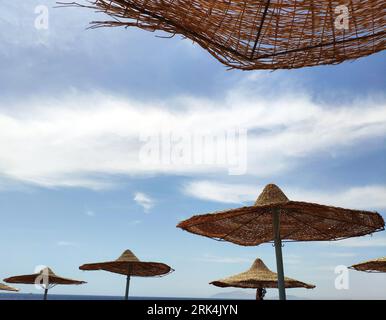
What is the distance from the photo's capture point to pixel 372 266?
434 inches

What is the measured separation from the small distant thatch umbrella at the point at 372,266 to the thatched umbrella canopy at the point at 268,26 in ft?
34.1

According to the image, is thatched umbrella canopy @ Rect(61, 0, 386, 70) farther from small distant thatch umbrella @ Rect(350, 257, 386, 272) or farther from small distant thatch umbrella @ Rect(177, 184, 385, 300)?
small distant thatch umbrella @ Rect(350, 257, 386, 272)

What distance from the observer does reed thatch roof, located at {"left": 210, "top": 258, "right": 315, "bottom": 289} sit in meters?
11.4

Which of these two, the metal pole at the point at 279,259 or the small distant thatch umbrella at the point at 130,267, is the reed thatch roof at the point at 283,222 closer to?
the metal pole at the point at 279,259

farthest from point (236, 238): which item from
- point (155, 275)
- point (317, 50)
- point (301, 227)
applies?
point (155, 275)

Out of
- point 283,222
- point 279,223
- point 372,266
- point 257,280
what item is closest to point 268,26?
point 279,223

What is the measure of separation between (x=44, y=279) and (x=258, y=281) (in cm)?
800

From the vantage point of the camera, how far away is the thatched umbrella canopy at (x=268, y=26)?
1367 mm
